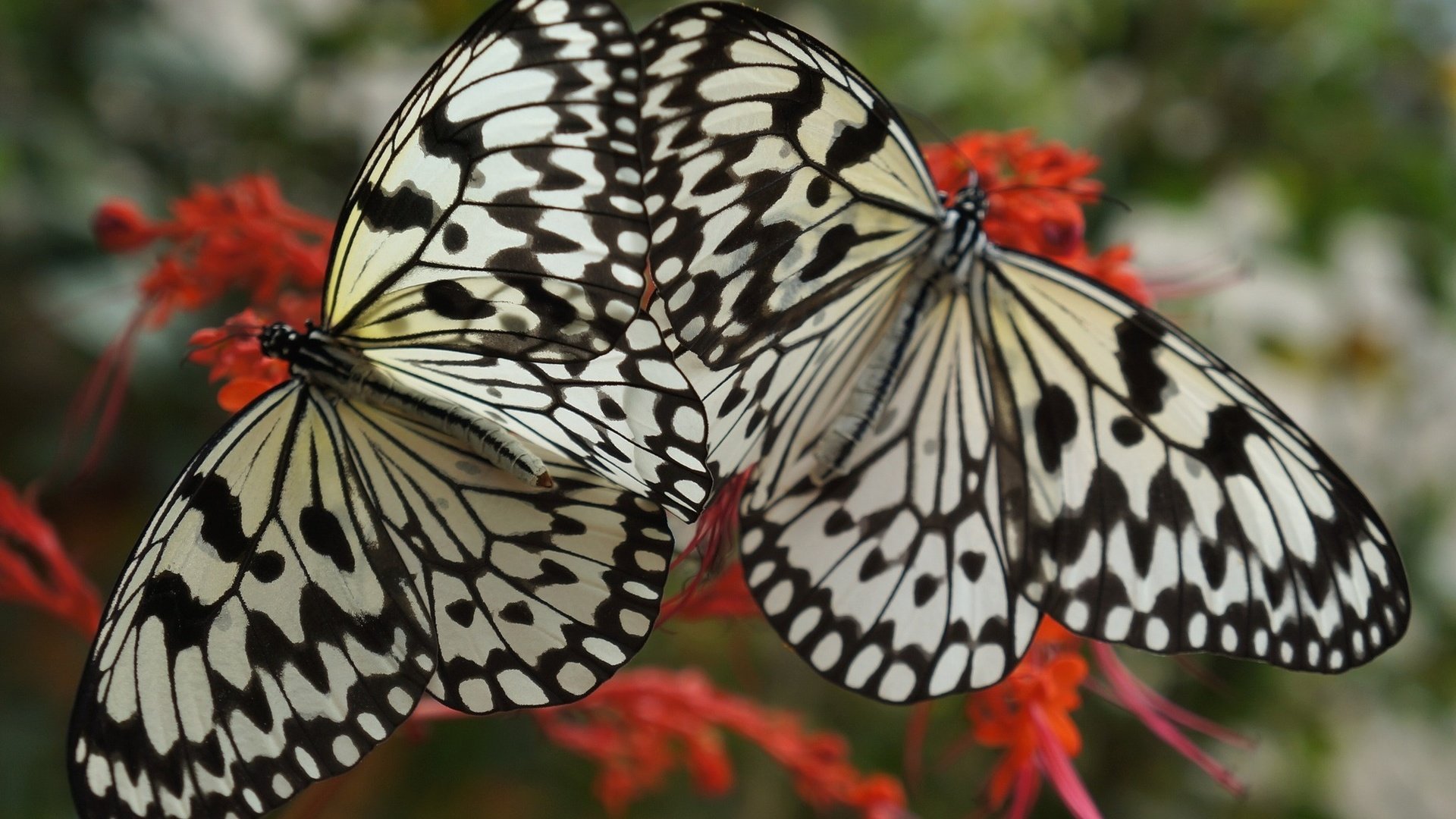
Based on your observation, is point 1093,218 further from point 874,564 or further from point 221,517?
point 221,517

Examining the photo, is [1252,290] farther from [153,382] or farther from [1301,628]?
[153,382]

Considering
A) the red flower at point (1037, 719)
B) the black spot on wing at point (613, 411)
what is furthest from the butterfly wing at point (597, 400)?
the red flower at point (1037, 719)

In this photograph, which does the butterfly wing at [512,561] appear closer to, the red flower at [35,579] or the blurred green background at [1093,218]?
the red flower at [35,579]

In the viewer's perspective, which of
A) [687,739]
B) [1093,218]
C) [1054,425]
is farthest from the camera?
[1093,218]

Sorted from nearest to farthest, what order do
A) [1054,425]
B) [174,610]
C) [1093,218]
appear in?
[174,610] < [1054,425] < [1093,218]

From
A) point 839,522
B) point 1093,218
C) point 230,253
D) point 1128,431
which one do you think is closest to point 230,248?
point 230,253

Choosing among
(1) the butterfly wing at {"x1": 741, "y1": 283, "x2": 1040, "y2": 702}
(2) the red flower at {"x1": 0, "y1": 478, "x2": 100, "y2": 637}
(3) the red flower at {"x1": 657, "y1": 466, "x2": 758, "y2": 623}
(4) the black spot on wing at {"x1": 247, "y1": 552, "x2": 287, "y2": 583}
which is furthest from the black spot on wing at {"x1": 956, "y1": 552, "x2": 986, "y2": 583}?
→ (2) the red flower at {"x1": 0, "y1": 478, "x2": 100, "y2": 637}

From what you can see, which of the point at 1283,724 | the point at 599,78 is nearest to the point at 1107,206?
the point at 1283,724

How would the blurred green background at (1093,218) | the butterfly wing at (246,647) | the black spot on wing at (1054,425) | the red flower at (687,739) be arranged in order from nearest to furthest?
the butterfly wing at (246,647)
the black spot on wing at (1054,425)
the red flower at (687,739)
the blurred green background at (1093,218)
